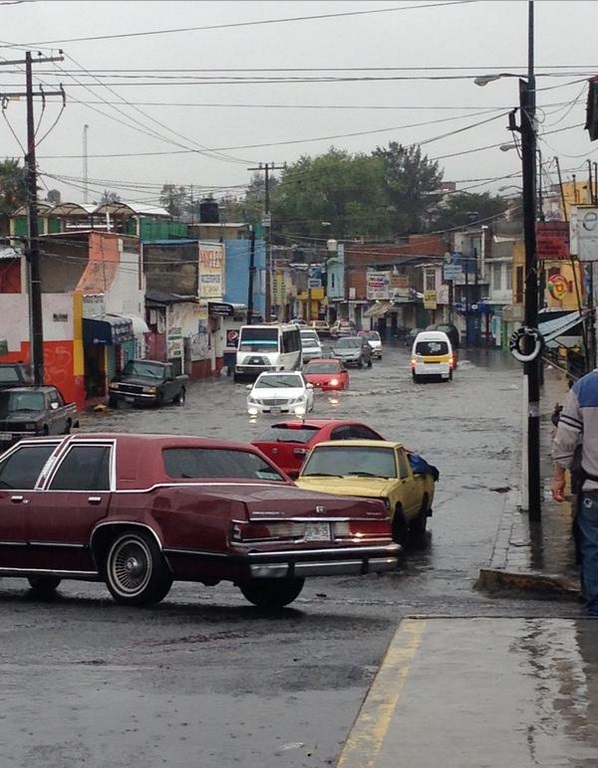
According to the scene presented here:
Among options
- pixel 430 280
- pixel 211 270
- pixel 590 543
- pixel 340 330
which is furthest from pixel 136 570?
pixel 430 280

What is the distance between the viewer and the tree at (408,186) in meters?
174

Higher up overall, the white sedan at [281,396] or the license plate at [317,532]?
the license plate at [317,532]

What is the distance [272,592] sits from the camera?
11891 mm

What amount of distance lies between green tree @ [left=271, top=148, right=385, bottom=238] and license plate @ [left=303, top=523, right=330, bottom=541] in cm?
15531

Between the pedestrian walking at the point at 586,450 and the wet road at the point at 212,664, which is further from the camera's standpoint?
the pedestrian walking at the point at 586,450

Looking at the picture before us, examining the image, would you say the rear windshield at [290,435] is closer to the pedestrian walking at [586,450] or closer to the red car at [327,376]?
the pedestrian walking at [586,450]

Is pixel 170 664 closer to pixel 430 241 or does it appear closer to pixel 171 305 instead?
pixel 171 305

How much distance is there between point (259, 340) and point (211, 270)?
19.9 metres

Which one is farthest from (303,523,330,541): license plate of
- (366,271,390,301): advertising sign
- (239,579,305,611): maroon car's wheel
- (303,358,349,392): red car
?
(366,271,390,301): advertising sign

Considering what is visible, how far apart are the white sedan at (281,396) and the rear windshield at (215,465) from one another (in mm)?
31633

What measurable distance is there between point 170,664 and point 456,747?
2742 mm

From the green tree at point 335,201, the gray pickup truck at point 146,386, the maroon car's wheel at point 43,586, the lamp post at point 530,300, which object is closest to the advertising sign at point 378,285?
the green tree at point 335,201

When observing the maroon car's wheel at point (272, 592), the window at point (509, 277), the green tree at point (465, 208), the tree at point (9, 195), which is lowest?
the maroon car's wheel at point (272, 592)

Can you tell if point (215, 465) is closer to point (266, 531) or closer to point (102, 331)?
point (266, 531)
